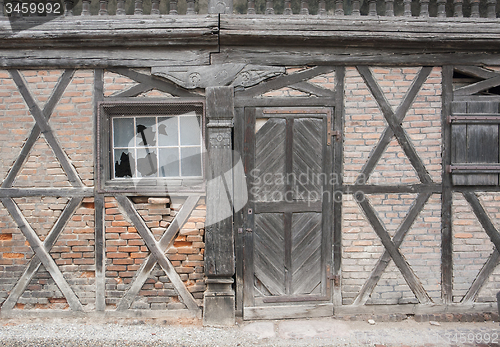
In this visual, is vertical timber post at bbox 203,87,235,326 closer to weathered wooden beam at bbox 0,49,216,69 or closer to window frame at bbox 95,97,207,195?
window frame at bbox 95,97,207,195

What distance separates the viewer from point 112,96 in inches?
150

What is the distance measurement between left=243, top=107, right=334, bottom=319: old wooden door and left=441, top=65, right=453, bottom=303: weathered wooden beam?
1422 millimetres

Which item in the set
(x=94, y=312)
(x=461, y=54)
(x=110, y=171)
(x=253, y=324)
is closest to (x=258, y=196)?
(x=253, y=324)

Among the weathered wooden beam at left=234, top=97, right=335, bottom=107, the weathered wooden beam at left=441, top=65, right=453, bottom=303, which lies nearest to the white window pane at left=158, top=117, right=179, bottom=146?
the weathered wooden beam at left=234, top=97, right=335, bottom=107

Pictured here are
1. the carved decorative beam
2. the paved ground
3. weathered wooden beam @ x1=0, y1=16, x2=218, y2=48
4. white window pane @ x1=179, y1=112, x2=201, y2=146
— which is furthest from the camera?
white window pane @ x1=179, y1=112, x2=201, y2=146

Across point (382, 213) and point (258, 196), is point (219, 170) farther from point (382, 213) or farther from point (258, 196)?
point (382, 213)

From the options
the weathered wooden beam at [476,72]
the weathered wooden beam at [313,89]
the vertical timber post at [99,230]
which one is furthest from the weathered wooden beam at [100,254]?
the weathered wooden beam at [476,72]

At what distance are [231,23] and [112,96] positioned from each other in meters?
1.68

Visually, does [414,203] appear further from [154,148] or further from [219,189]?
[154,148]

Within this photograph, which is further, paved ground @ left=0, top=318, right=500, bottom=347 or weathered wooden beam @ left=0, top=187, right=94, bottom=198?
weathered wooden beam @ left=0, top=187, right=94, bottom=198

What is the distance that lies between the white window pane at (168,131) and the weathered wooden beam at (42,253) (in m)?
1.91

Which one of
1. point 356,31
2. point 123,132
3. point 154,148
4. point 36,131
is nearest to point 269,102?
point 356,31

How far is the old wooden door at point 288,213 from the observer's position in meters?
3.83

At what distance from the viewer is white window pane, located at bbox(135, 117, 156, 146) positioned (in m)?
3.97
